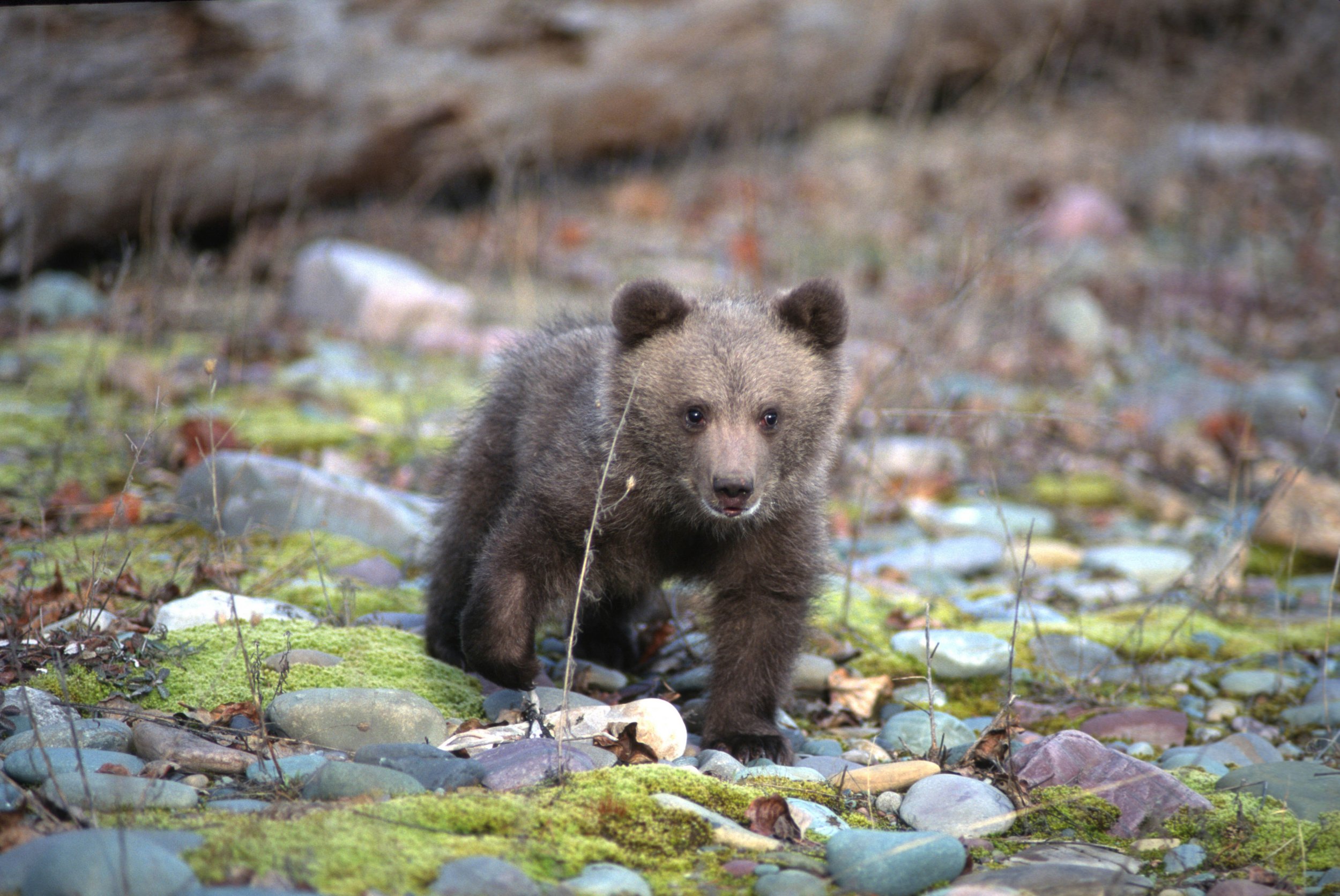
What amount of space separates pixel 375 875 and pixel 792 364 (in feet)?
8.65

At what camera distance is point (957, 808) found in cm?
349

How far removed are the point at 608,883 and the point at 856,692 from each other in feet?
7.91

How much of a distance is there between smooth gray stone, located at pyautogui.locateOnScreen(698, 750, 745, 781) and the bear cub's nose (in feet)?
2.81

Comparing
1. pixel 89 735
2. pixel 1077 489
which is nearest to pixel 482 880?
pixel 89 735

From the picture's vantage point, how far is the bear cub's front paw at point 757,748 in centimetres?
409

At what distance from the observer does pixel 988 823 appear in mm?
3455

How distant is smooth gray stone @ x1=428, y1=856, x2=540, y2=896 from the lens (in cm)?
260

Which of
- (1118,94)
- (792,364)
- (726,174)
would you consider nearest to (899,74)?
(726,174)

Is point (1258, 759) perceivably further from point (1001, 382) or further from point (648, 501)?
point (1001, 382)

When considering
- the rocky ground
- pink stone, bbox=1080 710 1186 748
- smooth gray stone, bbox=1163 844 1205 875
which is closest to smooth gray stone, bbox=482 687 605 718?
the rocky ground

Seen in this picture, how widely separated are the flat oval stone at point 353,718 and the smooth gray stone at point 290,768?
0.16 meters

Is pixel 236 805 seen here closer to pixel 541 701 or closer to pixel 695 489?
Answer: pixel 541 701

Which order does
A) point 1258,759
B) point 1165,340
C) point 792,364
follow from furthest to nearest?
point 1165,340, point 792,364, point 1258,759

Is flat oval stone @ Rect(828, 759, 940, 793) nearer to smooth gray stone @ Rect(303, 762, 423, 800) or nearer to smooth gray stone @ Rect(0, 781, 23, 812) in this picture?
smooth gray stone @ Rect(303, 762, 423, 800)
